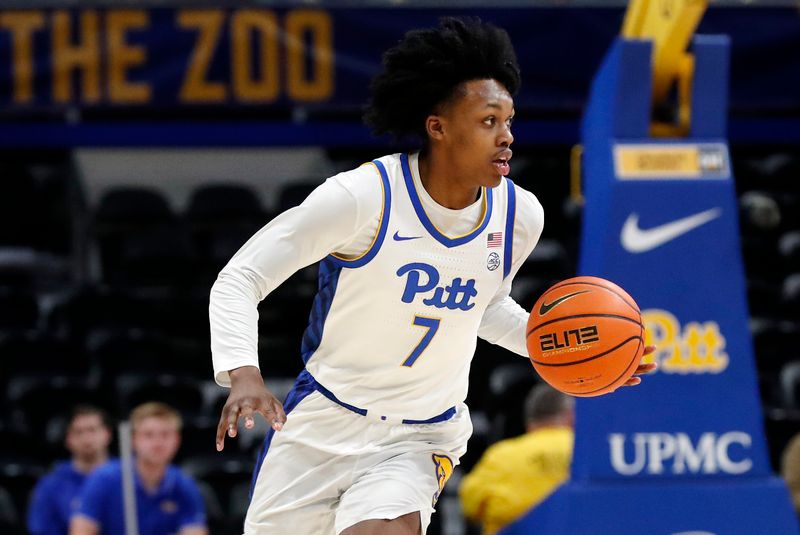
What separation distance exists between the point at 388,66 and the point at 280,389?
20.0 feet

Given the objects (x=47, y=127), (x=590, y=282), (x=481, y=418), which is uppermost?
(x=47, y=127)

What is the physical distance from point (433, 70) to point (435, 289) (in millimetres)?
649

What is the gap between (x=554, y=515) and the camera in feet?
19.4

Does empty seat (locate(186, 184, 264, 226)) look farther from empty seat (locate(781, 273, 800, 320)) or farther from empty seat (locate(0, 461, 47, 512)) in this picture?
empty seat (locate(781, 273, 800, 320))

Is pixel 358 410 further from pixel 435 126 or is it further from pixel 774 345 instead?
pixel 774 345

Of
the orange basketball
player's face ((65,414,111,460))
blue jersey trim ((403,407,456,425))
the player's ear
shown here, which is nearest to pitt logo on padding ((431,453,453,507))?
blue jersey trim ((403,407,456,425))

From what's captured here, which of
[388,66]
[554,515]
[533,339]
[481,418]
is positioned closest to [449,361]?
[533,339]

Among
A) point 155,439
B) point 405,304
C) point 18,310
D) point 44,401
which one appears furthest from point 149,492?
point 405,304

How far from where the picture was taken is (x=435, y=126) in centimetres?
389

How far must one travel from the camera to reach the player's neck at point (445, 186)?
12.7ft

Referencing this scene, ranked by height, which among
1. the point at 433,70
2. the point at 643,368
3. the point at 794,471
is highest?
the point at 433,70

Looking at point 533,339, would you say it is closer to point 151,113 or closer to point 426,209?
point 426,209

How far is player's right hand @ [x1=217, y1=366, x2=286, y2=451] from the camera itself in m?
3.24

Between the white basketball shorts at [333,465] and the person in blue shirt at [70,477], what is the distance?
3924mm
